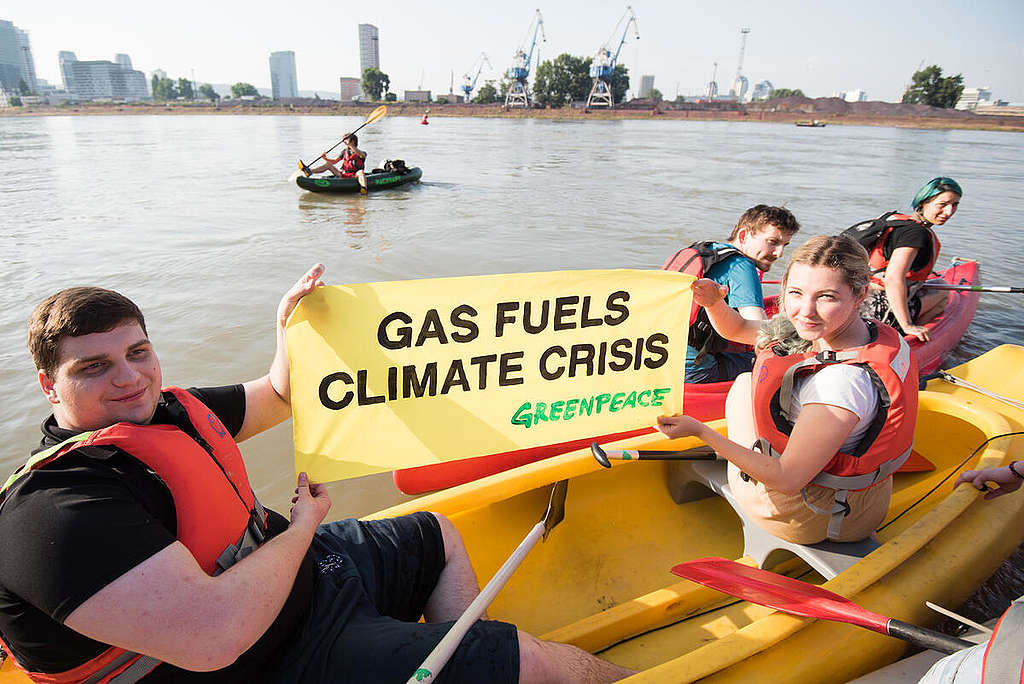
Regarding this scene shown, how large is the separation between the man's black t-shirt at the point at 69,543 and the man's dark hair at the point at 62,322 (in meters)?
0.30

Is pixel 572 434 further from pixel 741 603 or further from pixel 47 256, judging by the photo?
pixel 47 256

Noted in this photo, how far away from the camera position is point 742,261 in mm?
3396

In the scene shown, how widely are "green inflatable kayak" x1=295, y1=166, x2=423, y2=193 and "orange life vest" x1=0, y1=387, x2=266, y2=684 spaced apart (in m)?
14.5

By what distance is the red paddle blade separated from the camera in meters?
2.02

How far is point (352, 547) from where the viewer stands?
2.01 meters

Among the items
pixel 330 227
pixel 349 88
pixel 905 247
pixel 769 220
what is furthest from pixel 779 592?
pixel 349 88

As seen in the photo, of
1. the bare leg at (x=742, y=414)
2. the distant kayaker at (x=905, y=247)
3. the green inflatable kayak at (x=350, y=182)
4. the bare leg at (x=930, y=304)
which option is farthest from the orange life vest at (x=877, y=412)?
the green inflatable kayak at (x=350, y=182)

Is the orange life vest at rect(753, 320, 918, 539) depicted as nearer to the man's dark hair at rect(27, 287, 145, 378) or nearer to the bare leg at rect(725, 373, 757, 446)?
the bare leg at rect(725, 373, 757, 446)

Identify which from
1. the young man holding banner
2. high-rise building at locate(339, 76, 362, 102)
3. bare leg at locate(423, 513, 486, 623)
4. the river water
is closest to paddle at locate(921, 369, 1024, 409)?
→ the young man holding banner

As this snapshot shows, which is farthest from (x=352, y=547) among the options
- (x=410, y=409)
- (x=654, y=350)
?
(x=654, y=350)

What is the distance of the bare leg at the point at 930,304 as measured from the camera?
19.4ft

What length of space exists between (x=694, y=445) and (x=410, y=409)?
1676 millimetres

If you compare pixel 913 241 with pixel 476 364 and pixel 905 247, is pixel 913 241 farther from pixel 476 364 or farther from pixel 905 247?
pixel 476 364

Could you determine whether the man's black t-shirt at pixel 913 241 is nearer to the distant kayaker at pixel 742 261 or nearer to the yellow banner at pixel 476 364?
the distant kayaker at pixel 742 261
